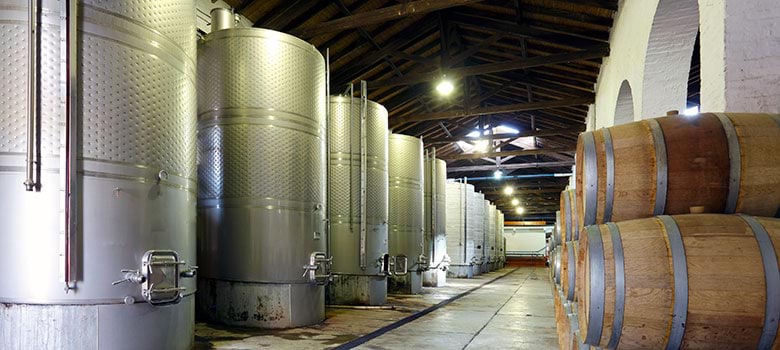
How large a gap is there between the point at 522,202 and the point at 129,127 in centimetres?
3744

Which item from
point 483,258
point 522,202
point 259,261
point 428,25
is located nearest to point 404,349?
point 259,261

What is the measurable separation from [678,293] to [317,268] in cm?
493

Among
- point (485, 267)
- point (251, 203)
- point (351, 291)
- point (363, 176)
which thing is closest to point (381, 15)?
point (363, 176)

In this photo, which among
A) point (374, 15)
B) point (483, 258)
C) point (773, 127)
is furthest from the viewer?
point (483, 258)

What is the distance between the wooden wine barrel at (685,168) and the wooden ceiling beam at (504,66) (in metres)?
8.11

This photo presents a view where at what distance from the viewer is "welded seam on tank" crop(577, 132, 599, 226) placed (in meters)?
2.76

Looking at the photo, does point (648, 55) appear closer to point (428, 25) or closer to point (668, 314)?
point (668, 314)

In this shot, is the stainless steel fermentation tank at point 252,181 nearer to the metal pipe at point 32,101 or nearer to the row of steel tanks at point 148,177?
the row of steel tanks at point 148,177

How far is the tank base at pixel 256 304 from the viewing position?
6355 mm

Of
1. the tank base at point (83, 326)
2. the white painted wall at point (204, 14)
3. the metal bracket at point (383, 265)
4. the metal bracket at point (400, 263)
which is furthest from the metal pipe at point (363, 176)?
the tank base at point (83, 326)

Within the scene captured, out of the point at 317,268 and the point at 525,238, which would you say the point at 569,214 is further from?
the point at 525,238

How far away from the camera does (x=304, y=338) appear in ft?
19.1

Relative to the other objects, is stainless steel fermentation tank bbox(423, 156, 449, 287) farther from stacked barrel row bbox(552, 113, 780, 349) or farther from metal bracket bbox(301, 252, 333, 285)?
stacked barrel row bbox(552, 113, 780, 349)

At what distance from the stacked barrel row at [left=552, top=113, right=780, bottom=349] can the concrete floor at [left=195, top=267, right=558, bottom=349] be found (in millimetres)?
3518
